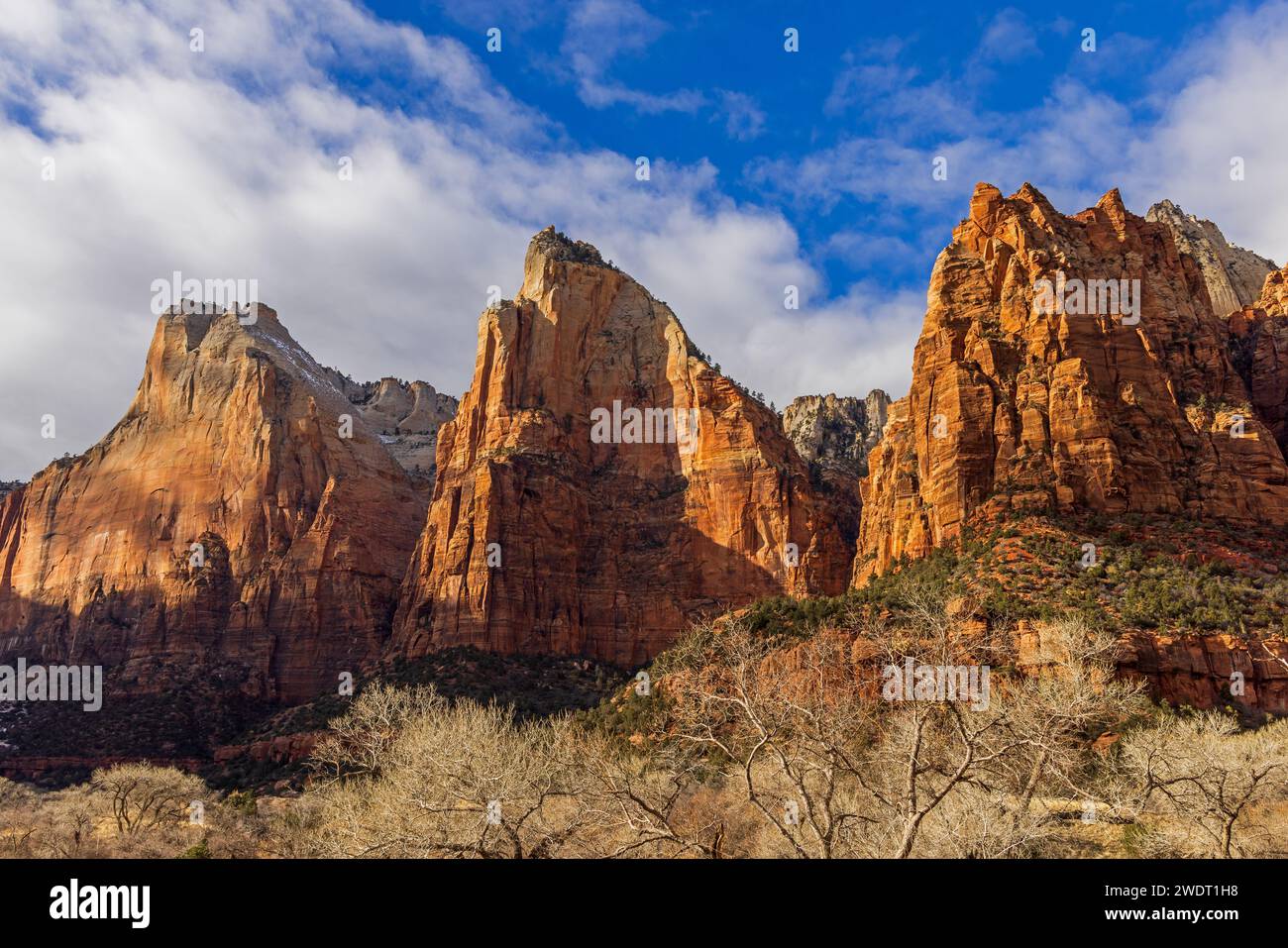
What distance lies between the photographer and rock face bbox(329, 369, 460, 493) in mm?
142375

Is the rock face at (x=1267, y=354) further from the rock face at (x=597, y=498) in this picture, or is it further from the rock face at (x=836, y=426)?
the rock face at (x=836, y=426)

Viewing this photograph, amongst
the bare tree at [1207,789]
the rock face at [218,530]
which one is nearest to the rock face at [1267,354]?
the bare tree at [1207,789]

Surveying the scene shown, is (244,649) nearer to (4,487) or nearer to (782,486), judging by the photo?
Answer: (782,486)

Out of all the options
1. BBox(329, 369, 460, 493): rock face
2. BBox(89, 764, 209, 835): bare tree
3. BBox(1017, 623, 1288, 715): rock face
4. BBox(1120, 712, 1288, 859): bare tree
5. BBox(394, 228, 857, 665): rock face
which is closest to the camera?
BBox(1120, 712, 1288, 859): bare tree

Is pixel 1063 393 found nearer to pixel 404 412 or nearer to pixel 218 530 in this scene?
pixel 218 530

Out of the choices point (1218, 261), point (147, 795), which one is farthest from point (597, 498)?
point (1218, 261)

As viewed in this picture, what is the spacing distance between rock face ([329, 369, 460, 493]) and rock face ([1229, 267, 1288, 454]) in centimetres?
9961

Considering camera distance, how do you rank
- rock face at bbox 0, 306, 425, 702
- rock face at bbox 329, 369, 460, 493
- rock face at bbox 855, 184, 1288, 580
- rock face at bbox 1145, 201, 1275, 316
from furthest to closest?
rock face at bbox 329, 369, 460, 493 → rock face at bbox 1145, 201, 1275, 316 → rock face at bbox 0, 306, 425, 702 → rock face at bbox 855, 184, 1288, 580

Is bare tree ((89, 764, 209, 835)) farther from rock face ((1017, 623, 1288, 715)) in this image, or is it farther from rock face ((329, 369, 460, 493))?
rock face ((329, 369, 460, 493))

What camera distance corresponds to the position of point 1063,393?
55250mm

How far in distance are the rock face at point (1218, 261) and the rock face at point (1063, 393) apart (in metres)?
42.1

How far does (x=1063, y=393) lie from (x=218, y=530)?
88.8 meters

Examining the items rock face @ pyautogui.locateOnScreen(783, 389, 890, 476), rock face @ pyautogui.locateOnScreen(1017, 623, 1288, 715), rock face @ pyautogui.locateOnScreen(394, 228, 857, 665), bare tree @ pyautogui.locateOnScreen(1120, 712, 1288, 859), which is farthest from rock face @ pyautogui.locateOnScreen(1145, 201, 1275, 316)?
bare tree @ pyautogui.locateOnScreen(1120, 712, 1288, 859)
